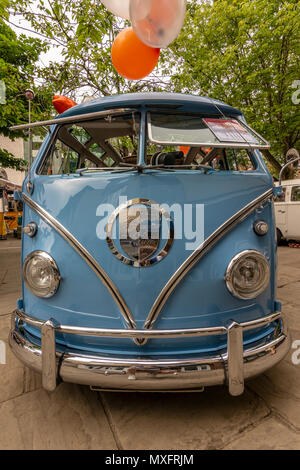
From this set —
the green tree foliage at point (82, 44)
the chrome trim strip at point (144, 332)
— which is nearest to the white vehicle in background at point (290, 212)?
the green tree foliage at point (82, 44)

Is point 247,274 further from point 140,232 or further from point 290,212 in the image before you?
point 290,212

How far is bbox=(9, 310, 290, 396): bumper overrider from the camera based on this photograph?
1294 millimetres

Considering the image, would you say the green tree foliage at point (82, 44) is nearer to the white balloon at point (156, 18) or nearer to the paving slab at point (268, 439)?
the white balloon at point (156, 18)

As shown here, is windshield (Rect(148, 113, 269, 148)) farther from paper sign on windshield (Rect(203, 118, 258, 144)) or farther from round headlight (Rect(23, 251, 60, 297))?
round headlight (Rect(23, 251, 60, 297))

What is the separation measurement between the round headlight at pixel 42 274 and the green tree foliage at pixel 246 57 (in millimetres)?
7930

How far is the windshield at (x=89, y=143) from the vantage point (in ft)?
6.63

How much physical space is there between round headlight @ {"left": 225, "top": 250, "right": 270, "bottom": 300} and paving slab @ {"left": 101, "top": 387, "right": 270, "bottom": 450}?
680mm

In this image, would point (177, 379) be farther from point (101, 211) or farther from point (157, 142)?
point (157, 142)

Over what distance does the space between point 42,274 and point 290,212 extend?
331 inches

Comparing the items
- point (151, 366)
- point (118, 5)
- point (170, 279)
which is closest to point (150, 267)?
point (170, 279)

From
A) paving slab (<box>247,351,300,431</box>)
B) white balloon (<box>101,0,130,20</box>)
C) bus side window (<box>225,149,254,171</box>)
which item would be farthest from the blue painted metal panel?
white balloon (<box>101,0,130,20</box>)

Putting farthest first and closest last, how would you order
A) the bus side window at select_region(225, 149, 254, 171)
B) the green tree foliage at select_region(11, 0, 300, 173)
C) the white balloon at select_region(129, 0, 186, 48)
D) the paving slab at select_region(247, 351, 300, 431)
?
the green tree foliage at select_region(11, 0, 300, 173)
the white balloon at select_region(129, 0, 186, 48)
the bus side window at select_region(225, 149, 254, 171)
the paving slab at select_region(247, 351, 300, 431)

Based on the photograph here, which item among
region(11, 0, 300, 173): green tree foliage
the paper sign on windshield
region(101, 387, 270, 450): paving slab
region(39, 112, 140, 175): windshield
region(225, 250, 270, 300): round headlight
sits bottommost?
region(101, 387, 270, 450): paving slab

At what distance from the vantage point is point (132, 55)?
3221 mm
